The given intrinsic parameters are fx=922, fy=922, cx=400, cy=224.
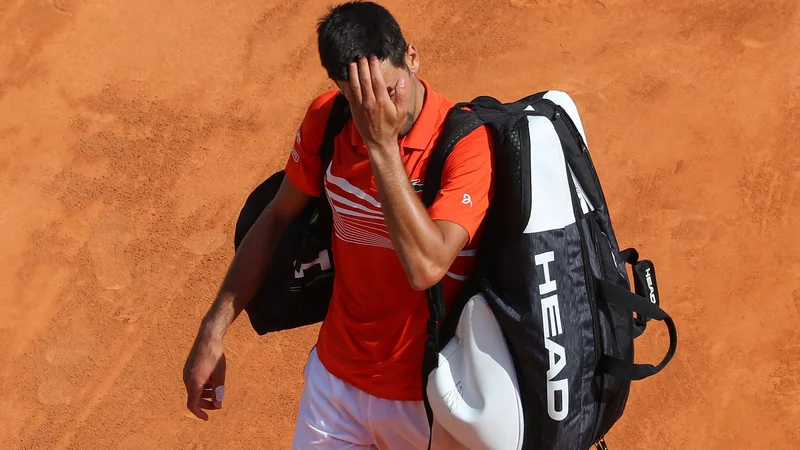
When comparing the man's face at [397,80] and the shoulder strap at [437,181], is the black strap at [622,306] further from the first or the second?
the man's face at [397,80]

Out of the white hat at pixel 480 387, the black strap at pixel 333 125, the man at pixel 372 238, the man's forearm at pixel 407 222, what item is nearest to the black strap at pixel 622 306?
the white hat at pixel 480 387

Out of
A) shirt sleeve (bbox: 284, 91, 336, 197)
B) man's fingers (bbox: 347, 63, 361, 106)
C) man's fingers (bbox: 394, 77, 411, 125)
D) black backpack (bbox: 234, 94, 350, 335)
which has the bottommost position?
black backpack (bbox: 234, 94, 350, 335)

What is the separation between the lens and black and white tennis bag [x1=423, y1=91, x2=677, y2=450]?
2777mm

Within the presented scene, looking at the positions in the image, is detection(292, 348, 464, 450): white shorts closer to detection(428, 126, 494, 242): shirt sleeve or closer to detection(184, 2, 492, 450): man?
detection(184, 2, 492, 450): man

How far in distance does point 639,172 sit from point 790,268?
1069 millimetres

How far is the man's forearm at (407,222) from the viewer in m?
2.66

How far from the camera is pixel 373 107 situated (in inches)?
105

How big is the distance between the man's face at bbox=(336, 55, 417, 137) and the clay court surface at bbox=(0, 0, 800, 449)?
281 centimetres

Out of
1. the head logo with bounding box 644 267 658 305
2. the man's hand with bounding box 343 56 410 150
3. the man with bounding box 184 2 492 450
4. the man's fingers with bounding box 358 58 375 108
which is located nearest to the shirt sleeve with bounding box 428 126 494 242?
the man with bounding box 184 2 492 450

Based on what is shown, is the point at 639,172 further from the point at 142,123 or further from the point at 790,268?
the point at 142,123

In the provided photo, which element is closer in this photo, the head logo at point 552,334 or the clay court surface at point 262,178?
the head logo at point 552,334

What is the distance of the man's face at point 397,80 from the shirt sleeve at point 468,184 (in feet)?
0.75

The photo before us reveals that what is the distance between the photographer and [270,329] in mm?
3682

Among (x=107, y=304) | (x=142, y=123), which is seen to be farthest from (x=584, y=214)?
(x=142, y=123)
